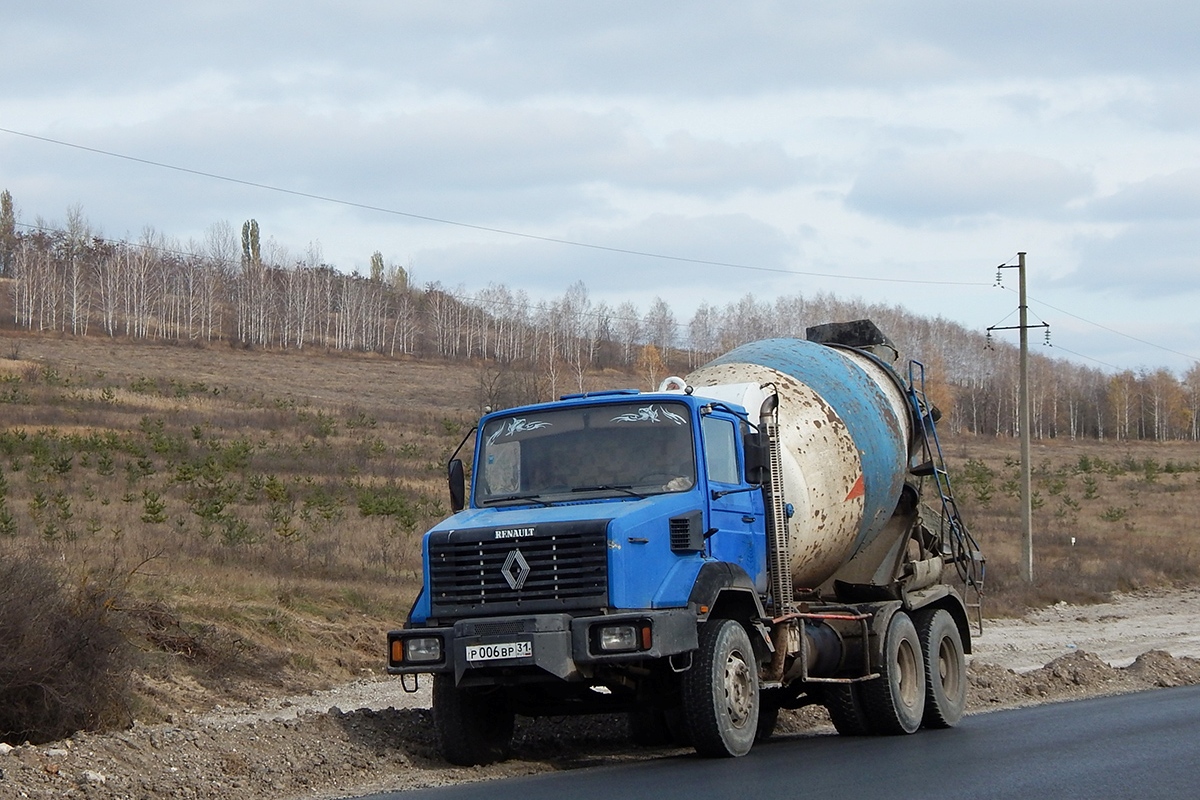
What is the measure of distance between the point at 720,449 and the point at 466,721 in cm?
293

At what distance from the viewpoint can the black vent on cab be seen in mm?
10062

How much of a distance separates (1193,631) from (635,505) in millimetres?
21733

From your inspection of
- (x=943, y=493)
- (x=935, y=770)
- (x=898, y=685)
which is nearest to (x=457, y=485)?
(x=935, y=770)

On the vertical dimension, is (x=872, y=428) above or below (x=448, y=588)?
above

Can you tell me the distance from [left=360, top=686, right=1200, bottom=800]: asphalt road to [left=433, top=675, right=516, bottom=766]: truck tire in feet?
2.45

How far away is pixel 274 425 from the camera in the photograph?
58031 mm

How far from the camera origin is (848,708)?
1252cm

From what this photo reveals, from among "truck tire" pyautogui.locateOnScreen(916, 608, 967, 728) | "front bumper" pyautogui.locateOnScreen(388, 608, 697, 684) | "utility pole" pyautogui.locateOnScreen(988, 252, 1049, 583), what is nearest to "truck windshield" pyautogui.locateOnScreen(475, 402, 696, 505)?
"front bumper" pyautogui.locateOnScreen(388, 608, 697, 684)

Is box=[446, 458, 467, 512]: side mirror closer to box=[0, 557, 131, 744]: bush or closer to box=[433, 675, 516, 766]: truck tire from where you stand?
box=[433, 675, 516, 766]: truck tire

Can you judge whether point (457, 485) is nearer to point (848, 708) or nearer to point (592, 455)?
point (592, 455)

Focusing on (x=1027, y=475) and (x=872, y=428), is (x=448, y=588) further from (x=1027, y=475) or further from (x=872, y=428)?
(x=1027, y=475)

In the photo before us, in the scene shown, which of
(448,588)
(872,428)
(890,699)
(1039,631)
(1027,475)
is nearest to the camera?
(448,588)

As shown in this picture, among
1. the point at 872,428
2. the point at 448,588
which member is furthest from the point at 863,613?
the point at 448,588

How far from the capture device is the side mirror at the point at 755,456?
10977mm
